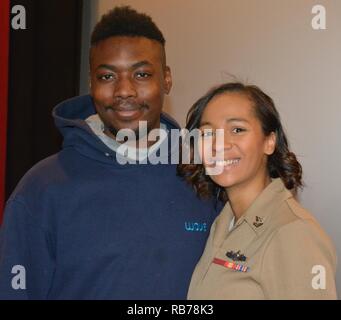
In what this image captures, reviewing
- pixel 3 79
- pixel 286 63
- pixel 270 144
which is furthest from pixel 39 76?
pixel 270 144

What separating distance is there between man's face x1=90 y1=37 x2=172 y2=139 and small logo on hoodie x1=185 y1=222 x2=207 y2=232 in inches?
11.5

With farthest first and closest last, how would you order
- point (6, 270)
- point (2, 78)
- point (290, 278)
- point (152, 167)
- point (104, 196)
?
point (2, 78)
point (152, 167)
point (104, 196)
point (6, 270)
point (290, 278)

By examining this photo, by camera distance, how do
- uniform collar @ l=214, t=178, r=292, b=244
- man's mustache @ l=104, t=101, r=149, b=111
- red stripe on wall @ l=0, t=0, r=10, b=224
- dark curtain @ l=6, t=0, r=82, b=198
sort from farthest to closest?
dark curtain @ l=6, t=0, r=82, b=198, red stripe on wall @ l=0, t=0, r=10, b=224, man's mustache @ l=104, t=101, r=149, b=111, uniform collar @ l=214, t=178, r=292, b=244

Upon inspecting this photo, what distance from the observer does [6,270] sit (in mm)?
1144

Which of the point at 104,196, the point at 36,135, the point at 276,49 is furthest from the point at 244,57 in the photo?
the point at 104,196

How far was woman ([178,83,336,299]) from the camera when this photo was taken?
3.38ft

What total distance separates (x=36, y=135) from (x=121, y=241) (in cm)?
139

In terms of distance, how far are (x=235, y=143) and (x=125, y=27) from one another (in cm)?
43

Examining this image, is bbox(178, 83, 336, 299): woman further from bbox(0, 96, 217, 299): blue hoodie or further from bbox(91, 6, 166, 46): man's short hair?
bbox(91, 6, 166, 46): man's short hair

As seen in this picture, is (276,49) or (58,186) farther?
(276,49)

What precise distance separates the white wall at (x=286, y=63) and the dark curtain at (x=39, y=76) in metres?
0.56

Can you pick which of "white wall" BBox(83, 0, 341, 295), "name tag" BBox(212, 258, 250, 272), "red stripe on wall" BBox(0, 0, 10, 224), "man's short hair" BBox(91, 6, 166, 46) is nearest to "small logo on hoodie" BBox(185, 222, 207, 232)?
"name tag" BBox(212, 258, 250, 272)

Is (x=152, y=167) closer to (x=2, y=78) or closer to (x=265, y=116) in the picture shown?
(x=265, y=116)

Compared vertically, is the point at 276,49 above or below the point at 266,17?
below
